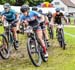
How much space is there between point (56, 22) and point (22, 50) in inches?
76.8

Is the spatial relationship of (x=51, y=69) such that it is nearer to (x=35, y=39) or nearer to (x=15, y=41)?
(x=35, y=39)

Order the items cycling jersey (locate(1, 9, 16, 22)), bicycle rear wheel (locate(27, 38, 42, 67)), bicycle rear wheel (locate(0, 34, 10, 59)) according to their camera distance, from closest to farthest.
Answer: bicycle rear wheel (locate(27, 38, 42, 67)), bicycle rear wheel (locate(0, 34, 10, 59)), cycling jersey (locate(1, 9, 16, 22))

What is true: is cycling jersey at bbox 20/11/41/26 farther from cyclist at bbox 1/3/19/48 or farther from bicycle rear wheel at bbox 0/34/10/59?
cyclist at bbox 1/3/19/48

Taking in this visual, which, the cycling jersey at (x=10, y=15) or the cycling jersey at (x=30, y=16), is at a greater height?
the cycling jersey at (x=30, y=16)

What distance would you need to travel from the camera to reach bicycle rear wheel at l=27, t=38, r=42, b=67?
35.8 feet

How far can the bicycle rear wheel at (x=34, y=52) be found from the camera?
10922 mm

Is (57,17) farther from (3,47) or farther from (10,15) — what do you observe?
(3,47)

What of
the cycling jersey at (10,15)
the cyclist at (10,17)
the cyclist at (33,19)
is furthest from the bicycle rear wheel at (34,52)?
the cycling jersey at (10,15)

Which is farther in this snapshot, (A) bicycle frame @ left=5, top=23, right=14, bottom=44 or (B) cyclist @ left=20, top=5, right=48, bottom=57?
(A) bicycle frame @ left=5, top=23, right=14, bottom=44

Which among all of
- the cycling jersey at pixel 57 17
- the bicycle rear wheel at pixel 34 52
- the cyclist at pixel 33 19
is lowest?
the cycling jersey at pixel 57 17

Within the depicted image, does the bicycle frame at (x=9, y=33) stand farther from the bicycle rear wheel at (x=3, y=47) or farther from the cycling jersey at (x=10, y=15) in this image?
the cycling jersey at (x=10, y=15)

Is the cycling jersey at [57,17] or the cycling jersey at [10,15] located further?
the cycling jersey at [57,17]

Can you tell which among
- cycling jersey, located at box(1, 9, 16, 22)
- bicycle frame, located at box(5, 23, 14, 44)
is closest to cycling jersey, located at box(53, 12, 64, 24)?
cycling jersey, located at box(1, 9, 16, 22)

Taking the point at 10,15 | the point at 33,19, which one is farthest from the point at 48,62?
the point at 10,15
